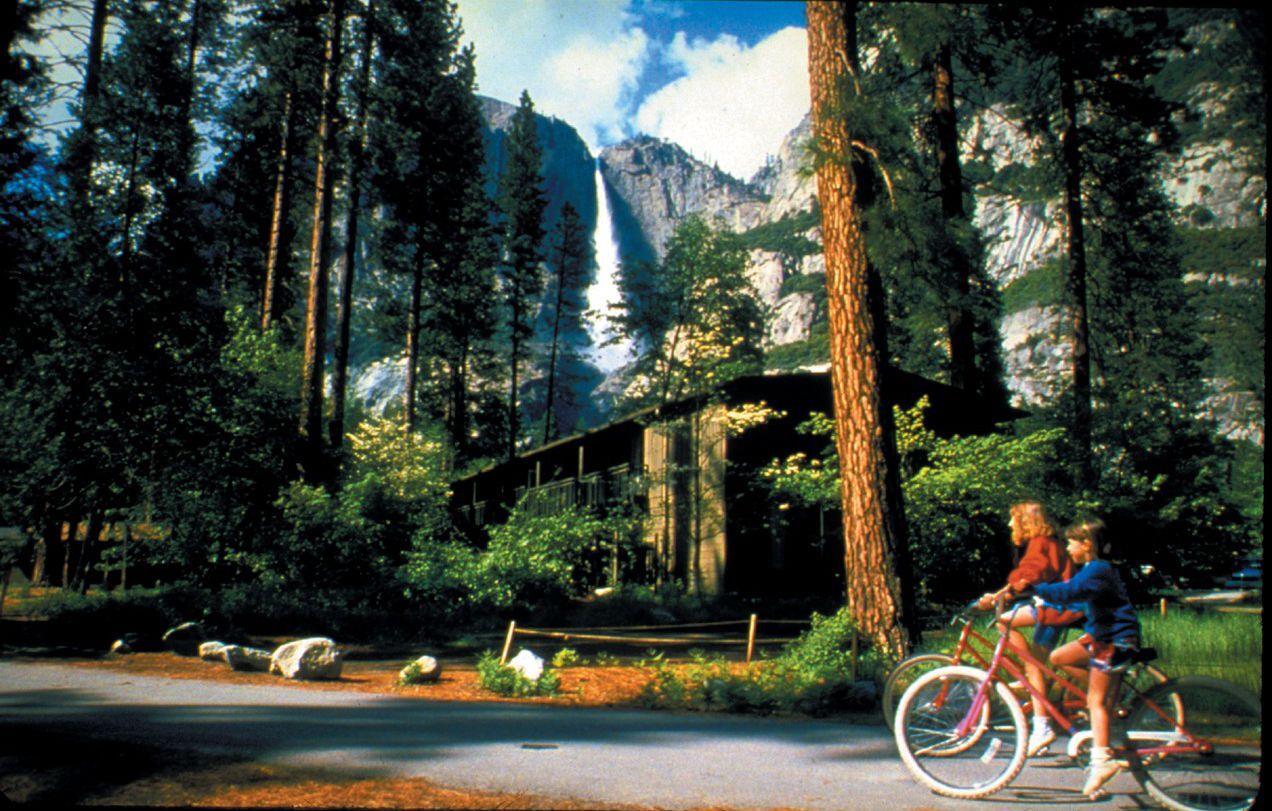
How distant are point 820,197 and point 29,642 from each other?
13839mm

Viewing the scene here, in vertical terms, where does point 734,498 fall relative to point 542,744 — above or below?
above

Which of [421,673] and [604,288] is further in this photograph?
[604,288]

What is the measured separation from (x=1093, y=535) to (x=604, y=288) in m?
35.4

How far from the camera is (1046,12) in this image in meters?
14.5

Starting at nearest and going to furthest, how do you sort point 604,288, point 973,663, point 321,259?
1. point 973,663
2. point 321,259
3. point 604,288

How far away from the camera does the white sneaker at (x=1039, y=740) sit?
17.0 feet

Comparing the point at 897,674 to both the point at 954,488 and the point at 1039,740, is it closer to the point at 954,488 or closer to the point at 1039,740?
the point at 1039,740

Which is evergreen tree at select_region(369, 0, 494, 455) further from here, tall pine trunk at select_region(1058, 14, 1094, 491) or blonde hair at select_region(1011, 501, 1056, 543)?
blonde hair at select_region(1011, 501, 1056, 543)

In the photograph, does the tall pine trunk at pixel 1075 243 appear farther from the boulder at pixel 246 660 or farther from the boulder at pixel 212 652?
the boulder at pixel 212 652

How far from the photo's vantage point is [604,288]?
131 feet

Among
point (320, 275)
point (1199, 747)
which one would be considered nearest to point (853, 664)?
point (1199, 747)

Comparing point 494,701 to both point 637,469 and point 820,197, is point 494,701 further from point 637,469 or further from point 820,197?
point 637,469

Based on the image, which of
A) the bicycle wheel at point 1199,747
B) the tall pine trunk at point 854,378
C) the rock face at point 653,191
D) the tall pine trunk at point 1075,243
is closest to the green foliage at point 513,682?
the tall pine trunk at point 854,378

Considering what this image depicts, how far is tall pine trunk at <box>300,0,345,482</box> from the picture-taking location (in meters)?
19.2
